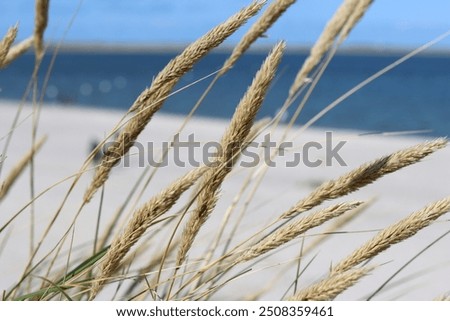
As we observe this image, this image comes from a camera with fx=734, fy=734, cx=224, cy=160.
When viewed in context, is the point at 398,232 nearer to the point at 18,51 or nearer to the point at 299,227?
the point at 299,227

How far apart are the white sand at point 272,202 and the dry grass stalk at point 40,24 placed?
8.8 inches

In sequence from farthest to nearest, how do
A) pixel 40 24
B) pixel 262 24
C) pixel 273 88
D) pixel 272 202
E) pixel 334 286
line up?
pixel 273 88, pixel 272 202, pixel 40 24, pixel 262 24, pixel 334 286

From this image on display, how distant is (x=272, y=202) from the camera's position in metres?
6.61

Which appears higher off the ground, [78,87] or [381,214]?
[78,87]

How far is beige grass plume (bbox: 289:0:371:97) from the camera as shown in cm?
163

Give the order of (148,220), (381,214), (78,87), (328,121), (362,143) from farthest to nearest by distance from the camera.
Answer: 1. (78,87)
2. (328,121)
3. (362,143)
4. (381,214)
5. (148,220)

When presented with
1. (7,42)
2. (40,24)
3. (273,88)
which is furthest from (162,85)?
(273,88)

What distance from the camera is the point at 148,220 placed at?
1.08 metres

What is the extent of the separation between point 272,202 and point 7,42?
17.5ft

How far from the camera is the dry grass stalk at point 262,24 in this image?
1292mm

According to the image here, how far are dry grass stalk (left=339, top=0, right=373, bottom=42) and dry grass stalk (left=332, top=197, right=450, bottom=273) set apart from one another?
0.65 meters

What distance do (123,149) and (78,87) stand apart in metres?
64.0
